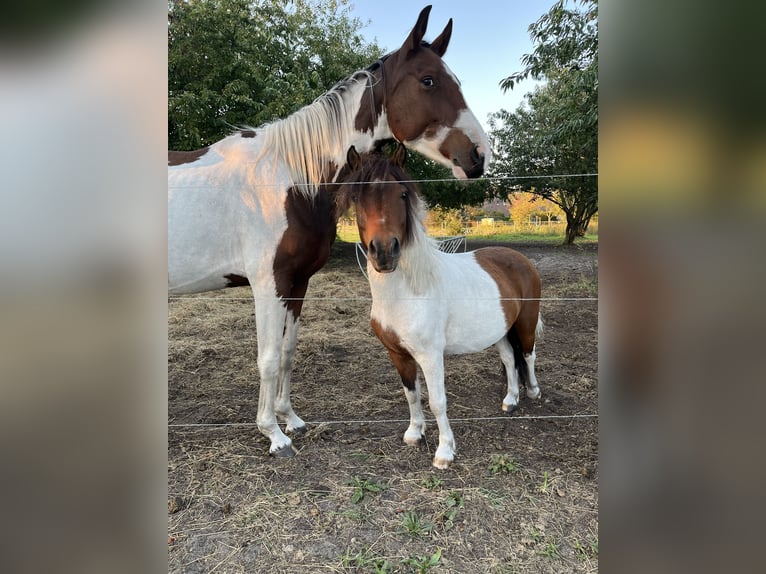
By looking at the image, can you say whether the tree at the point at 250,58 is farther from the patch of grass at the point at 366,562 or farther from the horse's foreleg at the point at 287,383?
the patch of grass at the point at 366,562

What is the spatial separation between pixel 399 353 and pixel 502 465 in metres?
0.66

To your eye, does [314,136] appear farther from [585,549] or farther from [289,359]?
[585,549]

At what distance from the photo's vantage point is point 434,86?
149cm

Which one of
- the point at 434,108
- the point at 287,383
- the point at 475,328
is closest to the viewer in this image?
the point at 434,108

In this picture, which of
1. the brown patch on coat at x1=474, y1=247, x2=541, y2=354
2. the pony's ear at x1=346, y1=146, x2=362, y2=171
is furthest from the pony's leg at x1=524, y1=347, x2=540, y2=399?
the pony's ear at x1=346, y1=146, x2=362, y2=171

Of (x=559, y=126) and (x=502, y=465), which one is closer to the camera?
(x=559, y=126)

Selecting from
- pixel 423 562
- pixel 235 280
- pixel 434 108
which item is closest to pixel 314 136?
pixel 434 108

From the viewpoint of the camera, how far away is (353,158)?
1538mm

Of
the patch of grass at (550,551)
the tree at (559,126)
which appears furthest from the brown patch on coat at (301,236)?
the patch of grass at (550,551)

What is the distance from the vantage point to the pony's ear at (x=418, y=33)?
1.33m

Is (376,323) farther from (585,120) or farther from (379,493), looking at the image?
(585,120)
